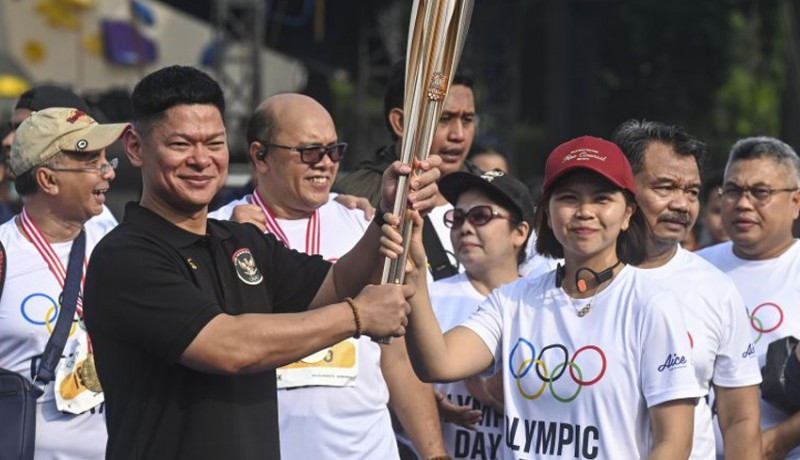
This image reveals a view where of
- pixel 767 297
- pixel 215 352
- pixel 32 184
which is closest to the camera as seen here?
pixel 215 352

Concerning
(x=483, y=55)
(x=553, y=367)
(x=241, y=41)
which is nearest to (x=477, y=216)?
(x=553, y=367)

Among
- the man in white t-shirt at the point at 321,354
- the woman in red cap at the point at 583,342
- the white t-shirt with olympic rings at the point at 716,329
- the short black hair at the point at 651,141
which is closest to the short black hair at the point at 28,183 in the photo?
the man in white t-shirt at the point at 321,354

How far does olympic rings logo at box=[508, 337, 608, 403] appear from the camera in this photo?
13.5ft

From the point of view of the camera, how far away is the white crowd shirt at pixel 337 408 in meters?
4.92

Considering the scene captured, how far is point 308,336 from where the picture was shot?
3.62 meters

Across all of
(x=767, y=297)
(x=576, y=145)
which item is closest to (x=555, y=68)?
(x=767, y=297)

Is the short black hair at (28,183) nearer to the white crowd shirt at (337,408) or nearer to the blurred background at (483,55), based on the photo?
the white crowd shirt at (337,408)

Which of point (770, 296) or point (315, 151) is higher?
point (315, 151)

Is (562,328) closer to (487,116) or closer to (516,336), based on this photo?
(516,336)

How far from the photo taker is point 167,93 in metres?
3.84

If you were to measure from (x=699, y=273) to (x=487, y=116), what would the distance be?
14.7 m

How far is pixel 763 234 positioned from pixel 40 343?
2.90m

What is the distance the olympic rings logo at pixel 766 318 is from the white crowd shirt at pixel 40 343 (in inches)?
101

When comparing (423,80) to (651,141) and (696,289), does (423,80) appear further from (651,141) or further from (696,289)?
(651,141)
